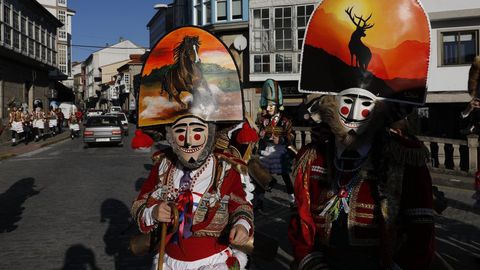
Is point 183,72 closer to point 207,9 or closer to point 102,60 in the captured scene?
point 207,9

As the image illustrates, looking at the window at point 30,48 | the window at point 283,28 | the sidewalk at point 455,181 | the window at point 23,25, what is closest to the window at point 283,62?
the window at point 283,28

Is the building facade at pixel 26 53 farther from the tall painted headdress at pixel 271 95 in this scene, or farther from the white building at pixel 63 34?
the tall painted headdress at pixel 271 95

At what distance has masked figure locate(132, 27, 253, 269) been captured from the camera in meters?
2.81

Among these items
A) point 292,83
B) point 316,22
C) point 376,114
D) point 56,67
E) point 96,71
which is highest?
point 96,71

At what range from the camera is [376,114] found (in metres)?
2.46

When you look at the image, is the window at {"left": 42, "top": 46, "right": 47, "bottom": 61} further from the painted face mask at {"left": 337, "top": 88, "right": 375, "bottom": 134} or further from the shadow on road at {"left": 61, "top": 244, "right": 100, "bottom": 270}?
the painted face mask at {"left": 337, "top": 88, "right": 375, "bottom": 134}

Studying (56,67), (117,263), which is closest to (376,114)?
(117,263)

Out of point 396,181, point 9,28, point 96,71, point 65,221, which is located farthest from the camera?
point 96,71

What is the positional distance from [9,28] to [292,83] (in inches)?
656

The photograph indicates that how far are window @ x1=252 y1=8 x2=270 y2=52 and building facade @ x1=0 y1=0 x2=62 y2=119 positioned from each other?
45.0 ft

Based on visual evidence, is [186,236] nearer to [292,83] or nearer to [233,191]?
[233,191]

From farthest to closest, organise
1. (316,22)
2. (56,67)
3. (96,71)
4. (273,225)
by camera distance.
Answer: (96,71) < (56,67) < (273,225) < (316,22)

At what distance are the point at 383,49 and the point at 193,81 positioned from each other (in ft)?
3.76

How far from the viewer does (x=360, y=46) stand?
97.4 inches
